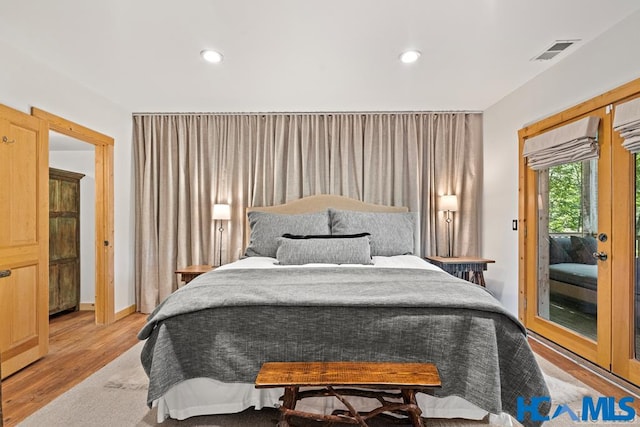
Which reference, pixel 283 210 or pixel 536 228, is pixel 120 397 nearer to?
pixel 283 210

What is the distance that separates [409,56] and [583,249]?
207 cm

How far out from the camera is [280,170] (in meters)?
4.25

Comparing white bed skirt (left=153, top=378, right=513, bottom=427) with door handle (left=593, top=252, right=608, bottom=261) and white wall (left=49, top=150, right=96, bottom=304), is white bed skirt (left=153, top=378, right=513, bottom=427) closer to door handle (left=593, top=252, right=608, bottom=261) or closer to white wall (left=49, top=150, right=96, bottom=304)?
door handle (left=593, top=252, right=608, bottom=261)

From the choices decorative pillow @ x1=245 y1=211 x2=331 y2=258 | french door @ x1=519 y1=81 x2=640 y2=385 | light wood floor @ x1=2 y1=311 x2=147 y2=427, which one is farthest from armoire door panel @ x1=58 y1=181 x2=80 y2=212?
french door @ x1=519 y1=81 x2=640 y2=385

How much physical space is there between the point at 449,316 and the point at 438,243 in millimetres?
2554

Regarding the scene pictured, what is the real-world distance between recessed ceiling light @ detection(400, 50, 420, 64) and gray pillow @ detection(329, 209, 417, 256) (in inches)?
61.7

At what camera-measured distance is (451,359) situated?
179cm

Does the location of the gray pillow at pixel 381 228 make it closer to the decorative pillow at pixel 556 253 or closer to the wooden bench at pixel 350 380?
the decorative pillow at pixel 556 253

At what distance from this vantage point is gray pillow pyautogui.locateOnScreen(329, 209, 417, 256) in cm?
362

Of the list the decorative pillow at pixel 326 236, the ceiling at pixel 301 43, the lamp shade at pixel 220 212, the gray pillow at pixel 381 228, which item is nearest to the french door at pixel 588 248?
the ceiling at pixel 301 43

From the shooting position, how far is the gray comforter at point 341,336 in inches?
69.4

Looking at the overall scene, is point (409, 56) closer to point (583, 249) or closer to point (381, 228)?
point (381, 228)

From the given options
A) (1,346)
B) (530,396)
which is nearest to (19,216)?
(1,346)
